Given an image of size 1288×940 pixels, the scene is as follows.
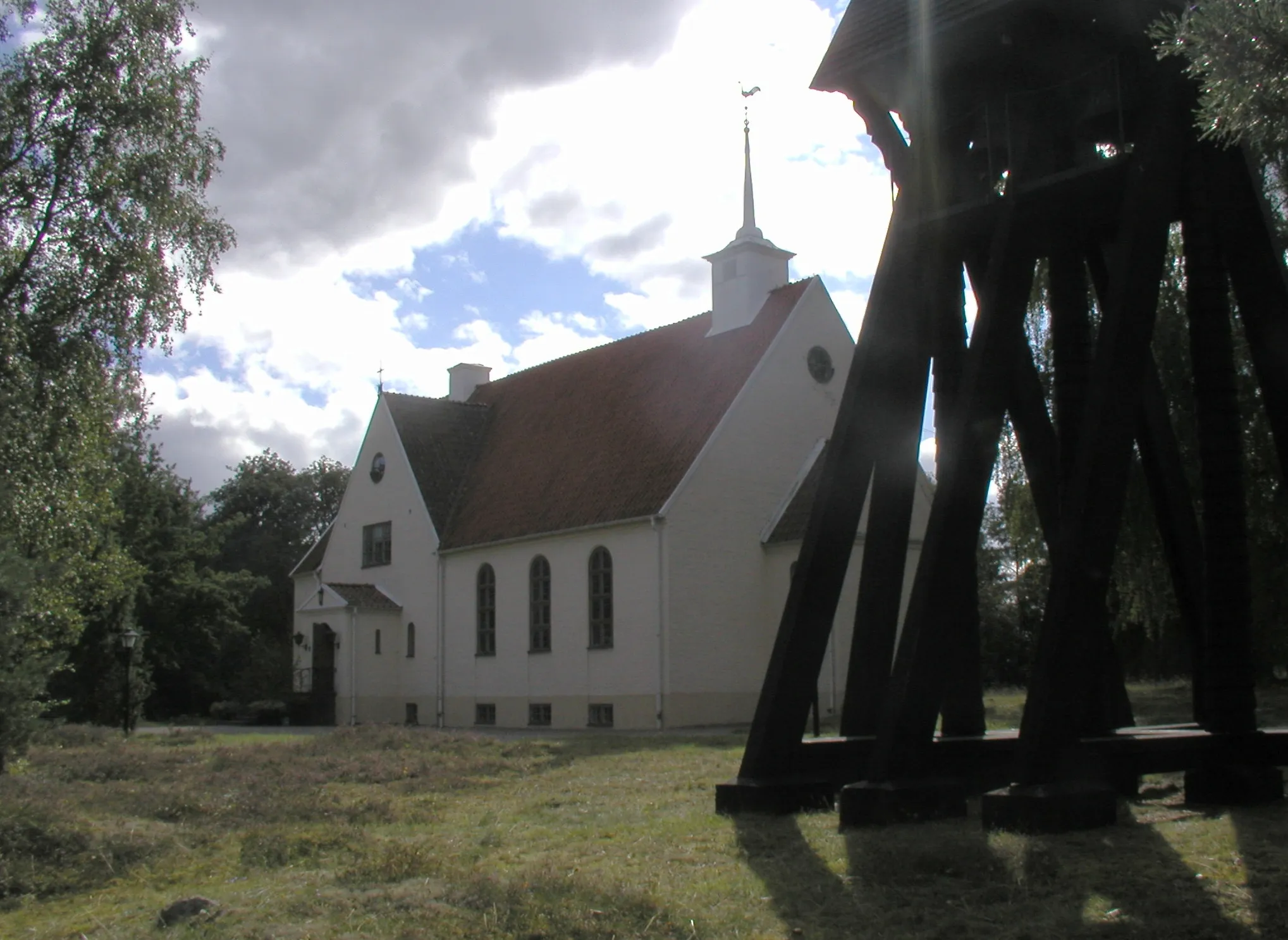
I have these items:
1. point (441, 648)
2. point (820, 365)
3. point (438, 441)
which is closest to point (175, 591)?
point (438, 441)

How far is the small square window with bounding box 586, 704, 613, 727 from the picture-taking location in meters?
26.3

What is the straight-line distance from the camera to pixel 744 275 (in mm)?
29281

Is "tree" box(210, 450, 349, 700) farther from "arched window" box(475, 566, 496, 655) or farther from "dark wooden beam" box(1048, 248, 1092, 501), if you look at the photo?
"dark wooden beam" box(1048, 248, 1092, 501)

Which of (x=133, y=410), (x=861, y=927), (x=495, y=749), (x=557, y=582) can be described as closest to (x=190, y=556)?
(x=557, y=582)

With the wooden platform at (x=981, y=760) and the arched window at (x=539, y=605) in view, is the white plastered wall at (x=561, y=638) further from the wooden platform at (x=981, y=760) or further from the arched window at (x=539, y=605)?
the wooden platform at (x=981, y=760)

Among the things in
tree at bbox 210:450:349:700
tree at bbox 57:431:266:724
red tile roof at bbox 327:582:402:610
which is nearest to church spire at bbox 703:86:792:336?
red tile roof at bbox 327:582:402:610

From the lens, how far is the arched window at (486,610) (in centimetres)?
2989

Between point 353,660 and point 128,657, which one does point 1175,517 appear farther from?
point 353,660

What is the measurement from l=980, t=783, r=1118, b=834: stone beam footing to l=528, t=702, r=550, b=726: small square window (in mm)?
21609

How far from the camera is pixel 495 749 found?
56.3 ft

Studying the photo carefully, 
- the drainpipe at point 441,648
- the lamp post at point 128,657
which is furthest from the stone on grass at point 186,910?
the drainpipe at point 441,648

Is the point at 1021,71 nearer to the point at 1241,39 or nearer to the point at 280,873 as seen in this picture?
the point at 1241,39

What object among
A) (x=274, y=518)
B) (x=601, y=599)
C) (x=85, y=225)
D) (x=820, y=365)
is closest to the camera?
(x=85, y=225)

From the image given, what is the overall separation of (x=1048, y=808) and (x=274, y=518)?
199 ft
